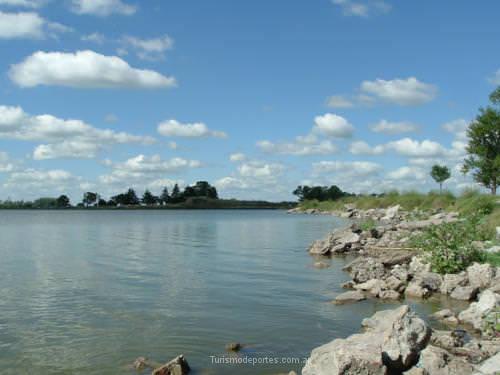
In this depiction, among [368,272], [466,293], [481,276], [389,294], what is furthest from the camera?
[368,272]

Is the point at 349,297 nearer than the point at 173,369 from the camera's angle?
No

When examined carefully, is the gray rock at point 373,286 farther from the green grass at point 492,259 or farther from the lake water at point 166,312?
the green grass at point 492,259

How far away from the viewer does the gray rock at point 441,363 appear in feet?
26.3

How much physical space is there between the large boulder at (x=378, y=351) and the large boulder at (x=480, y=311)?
9.51 feet

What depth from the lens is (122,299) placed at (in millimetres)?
15984

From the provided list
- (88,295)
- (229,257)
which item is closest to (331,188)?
(229,257)

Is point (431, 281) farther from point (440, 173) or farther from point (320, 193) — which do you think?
point (320, 193)

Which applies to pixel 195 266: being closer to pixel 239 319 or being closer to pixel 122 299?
pixel 122 299

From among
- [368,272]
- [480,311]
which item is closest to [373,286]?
[368,272]

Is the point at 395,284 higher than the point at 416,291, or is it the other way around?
the point at 395,284

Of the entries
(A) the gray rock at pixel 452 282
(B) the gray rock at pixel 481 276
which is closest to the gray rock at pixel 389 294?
(A) the gray rock at pixel 452 282

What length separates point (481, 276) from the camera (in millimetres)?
14930

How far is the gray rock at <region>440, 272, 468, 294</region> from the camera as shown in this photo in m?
15.3

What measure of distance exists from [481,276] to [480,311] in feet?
12.5
